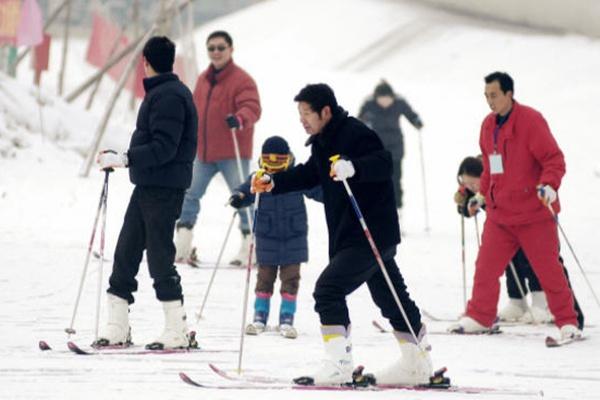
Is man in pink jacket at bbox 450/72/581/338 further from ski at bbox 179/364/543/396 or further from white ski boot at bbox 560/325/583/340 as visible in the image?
ski at bbox 179/364/543/396

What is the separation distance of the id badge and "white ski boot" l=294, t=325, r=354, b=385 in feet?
7.87

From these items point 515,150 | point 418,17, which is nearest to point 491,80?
point 515,150

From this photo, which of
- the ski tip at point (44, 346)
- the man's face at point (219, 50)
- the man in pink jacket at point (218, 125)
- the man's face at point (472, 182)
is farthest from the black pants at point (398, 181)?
the ski tip at point (44, 346)

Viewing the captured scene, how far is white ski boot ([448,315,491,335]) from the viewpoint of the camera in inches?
343

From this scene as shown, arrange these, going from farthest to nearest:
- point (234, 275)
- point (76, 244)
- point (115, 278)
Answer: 1. point (76, 244)
2. point (234, 275)
3. point (115, 278)

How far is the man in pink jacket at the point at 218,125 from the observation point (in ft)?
36.6

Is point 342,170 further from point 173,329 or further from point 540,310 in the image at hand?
point 540,310

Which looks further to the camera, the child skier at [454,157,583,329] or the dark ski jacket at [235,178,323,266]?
the child skier at [454,157,583,329]

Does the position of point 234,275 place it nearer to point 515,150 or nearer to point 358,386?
point 515,150

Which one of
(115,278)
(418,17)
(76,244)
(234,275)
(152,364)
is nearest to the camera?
(152,364)

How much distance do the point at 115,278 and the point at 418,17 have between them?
24.4 metres

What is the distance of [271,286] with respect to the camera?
335 inches

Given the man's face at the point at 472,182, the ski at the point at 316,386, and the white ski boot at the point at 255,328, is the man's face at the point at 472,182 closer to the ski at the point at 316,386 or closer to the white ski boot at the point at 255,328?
the white ski boot at the point at 255,328

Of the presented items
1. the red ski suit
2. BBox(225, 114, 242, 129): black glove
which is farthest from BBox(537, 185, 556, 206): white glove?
BBox(225, 114, 242, 129): black glove
